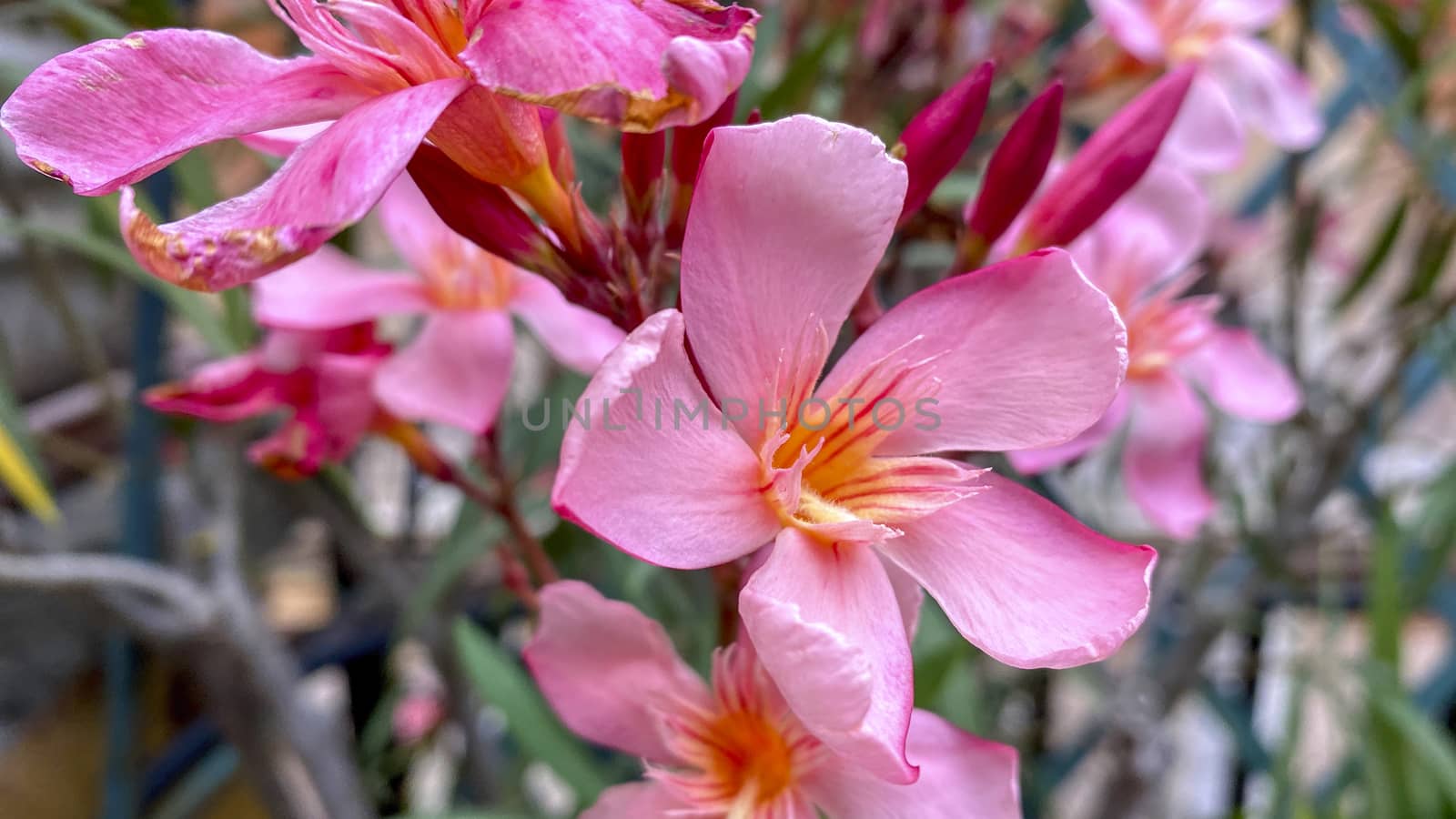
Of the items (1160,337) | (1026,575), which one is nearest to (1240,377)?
(1160,337)

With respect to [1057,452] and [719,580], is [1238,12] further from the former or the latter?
[719,580]

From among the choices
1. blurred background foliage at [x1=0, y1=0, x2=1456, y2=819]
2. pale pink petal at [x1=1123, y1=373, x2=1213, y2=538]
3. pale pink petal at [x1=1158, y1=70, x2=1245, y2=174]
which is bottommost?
blurred background foliage at [x1=0, y1=0, x2=1456, y2=819]

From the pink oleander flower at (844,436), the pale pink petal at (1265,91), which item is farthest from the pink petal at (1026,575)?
the pale pink petal at (1265,91)

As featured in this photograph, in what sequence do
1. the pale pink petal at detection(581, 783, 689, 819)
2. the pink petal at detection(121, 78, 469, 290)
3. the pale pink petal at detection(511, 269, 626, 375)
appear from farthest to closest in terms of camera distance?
the pale pink petal at detection(511, 269, 626, 375)
the pale pink petal at detection(581, 783, 689, 819)
the pink petal at detection(121, 78, 469, 290)

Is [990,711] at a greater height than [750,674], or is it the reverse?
[750,674]

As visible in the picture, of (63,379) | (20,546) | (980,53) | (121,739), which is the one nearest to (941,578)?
(20,546)

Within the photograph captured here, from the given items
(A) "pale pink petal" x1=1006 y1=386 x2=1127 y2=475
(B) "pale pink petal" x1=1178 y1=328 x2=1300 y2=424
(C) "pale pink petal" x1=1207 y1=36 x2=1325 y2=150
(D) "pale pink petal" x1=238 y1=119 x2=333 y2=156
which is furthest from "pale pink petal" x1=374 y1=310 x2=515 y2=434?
(C) "pale pink petal" x1=1207 y1=36 x2=1325 y2=150

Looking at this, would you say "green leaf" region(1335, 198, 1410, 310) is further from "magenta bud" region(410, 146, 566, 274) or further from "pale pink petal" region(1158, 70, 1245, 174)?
"magenta bud" region(410, 146, 566, 274)

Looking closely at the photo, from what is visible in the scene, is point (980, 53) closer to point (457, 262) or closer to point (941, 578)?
point (457, 262)

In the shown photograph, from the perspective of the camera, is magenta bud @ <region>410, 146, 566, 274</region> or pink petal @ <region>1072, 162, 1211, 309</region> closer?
magenta bud @ <region>410, 146, 566, 274</region>
